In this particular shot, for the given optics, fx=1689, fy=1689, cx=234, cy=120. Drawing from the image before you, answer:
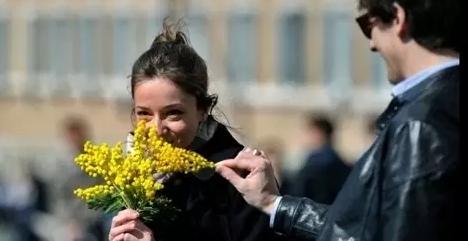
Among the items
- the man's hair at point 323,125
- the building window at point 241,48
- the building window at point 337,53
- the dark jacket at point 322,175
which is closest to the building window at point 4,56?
the building window at point 241,48

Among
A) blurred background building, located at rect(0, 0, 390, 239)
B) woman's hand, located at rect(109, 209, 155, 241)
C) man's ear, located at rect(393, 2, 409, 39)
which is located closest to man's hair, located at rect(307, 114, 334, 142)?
woman's hand, located at rect(109, 209, 155, 241)

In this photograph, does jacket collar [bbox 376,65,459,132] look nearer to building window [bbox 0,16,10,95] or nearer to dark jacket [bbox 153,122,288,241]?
dark jacket [bbox 153,122,288,241]

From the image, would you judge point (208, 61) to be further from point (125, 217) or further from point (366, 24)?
point (366, 24)

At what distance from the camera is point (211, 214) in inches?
202

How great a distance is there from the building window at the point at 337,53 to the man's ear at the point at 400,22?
32.0 m

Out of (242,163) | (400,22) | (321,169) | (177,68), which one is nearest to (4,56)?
(321,169)

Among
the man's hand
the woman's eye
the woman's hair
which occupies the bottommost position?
the man's hand

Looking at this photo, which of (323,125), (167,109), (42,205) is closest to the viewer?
(167,109)

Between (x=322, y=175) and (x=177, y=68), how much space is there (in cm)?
833

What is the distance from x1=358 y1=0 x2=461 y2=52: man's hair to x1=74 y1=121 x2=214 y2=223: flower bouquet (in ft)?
2.92

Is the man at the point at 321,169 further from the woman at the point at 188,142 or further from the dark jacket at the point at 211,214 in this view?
the dark jacket at the point at 211,214

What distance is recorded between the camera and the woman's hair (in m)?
5.28

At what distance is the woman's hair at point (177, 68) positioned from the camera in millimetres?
5277

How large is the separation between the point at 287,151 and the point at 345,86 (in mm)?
1897
